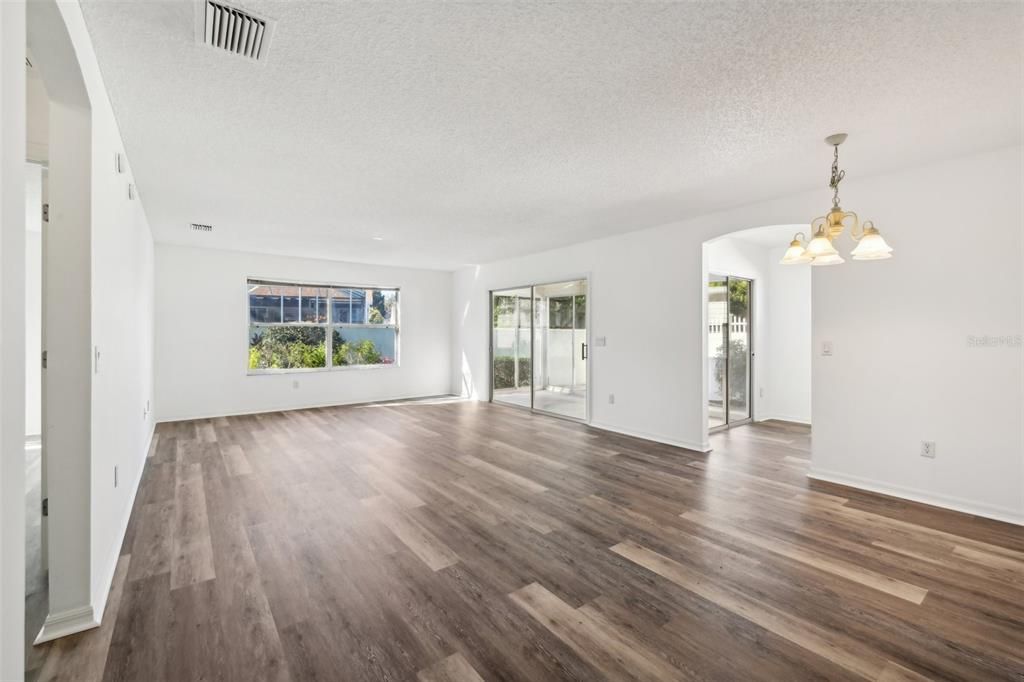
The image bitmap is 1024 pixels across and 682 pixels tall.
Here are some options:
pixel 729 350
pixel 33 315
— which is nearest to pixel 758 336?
pixel 729 350

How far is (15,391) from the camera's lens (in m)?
1.10

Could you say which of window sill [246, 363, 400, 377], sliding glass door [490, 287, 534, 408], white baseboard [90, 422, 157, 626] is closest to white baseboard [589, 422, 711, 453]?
sliding glass door [490, 287, 534, 408]

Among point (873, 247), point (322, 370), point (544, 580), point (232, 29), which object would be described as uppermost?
point (232, 29)

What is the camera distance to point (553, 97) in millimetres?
2396

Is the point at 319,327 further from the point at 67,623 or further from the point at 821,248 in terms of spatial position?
the point at 821,248

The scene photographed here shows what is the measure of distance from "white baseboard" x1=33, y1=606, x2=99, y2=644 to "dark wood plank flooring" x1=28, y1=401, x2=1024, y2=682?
6 cm

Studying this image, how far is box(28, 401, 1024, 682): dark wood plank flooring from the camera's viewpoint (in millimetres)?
1748

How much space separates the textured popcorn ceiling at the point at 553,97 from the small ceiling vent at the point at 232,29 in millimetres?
64

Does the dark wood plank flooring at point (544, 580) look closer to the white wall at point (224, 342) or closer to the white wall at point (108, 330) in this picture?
the white wall at point (108, 330)

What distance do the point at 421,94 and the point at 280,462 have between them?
144 inches

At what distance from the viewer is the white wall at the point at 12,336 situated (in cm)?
100

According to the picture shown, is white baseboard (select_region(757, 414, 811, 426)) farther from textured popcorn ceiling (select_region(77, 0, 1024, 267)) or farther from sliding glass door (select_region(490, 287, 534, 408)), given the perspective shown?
textured popcorn ceiling (select_region(77, 0, 1024, 267))

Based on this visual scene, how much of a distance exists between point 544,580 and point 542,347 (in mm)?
5146

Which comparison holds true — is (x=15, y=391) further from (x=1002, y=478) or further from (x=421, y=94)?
(x=1002, y=478)
